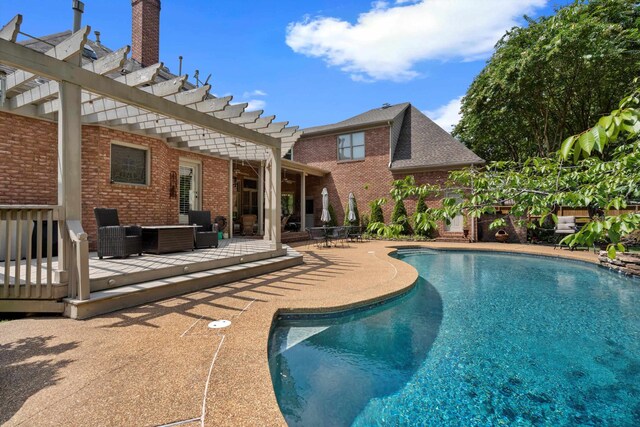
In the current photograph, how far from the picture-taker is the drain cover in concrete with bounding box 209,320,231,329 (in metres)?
3.50

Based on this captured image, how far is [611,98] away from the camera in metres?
13.4

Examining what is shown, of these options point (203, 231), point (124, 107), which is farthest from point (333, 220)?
point (124, 107)

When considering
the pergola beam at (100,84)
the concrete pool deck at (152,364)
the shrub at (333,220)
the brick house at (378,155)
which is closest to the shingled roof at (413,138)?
the brick house at (378,155)

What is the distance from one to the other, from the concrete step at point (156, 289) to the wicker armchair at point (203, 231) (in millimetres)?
2108

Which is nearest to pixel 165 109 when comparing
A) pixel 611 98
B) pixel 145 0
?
pixel 145 0

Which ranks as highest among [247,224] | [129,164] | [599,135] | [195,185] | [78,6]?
[78,6]

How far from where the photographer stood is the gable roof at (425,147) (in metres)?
14.5

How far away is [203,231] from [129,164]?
2.65m

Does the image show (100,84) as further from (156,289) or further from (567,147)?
(567,147)

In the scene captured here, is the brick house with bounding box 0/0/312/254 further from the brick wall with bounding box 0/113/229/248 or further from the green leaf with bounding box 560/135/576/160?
the green leaf with bounding box 560/135/576/160

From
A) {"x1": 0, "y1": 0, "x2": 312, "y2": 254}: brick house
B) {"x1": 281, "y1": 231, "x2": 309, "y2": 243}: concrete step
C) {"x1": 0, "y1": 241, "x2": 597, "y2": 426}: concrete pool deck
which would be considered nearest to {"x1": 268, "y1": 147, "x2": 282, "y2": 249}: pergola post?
{"x1": 0, "y1": 0, "x2": 312, "y2": 254}: brick house

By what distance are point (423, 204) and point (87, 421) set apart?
45.9ft

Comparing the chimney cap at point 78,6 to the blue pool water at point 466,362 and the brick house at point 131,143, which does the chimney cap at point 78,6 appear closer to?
the brick house at point 131,143

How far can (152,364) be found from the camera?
8.62 ft
